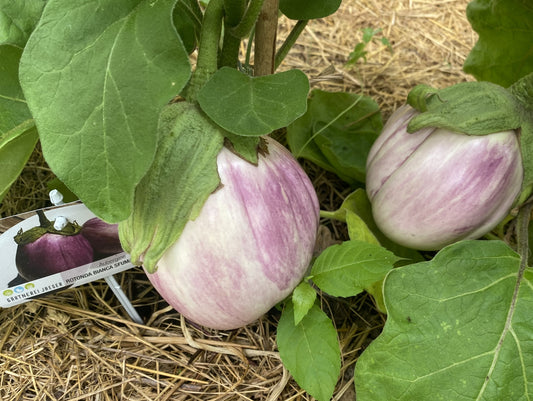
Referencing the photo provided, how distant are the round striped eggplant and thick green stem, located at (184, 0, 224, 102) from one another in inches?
3.6

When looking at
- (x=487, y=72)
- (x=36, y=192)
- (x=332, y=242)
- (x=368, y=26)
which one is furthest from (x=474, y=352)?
(x=368, y=26)

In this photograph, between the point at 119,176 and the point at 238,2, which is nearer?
the point at 119,176

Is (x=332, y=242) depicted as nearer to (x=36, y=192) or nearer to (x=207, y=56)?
(x=207, y=56)

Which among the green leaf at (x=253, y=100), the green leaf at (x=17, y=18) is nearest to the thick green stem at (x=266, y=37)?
the green leaf at (x=253, y=100)

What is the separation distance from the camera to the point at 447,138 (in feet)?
2.61

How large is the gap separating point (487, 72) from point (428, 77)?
0.84 ft

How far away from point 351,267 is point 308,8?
377 millimetres

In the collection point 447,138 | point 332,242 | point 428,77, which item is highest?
point 447,138

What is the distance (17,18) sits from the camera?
2.26 feet

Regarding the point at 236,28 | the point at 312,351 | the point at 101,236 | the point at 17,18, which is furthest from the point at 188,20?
the point at 312,351

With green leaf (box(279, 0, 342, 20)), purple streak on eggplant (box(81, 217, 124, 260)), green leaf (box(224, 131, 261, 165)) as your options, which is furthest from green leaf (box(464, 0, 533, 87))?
purple streak on eggplant (box(81, 217, 124, 260))

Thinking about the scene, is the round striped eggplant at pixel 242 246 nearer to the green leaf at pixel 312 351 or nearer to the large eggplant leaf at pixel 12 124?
the green leaf at pixel 312 351

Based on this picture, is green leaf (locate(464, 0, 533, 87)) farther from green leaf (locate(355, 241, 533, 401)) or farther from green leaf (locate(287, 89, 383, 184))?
green leaf (locate(355, 241, 533, 401))

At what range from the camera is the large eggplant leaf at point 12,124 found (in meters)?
0.78
